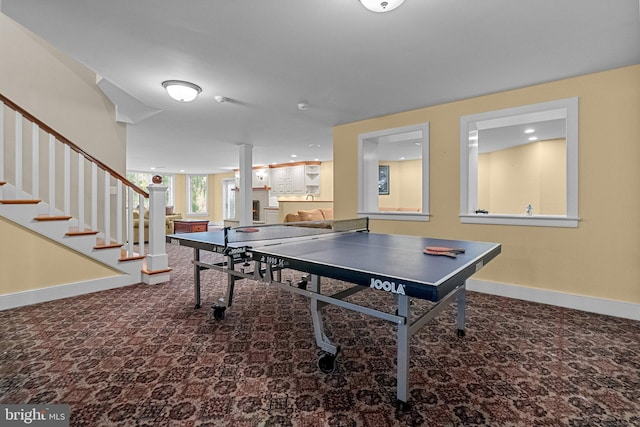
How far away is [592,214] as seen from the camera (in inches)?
113

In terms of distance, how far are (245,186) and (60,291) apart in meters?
3.80

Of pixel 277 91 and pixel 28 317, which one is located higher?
pixel 277 91

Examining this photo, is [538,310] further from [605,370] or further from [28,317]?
[28,317]

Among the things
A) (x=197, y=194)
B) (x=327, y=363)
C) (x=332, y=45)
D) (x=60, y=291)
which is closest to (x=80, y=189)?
(x=60, y=291)

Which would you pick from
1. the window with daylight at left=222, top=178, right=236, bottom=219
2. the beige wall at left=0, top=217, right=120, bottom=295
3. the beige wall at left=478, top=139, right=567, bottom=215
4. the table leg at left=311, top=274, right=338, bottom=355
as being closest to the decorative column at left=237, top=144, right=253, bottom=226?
the beige wall at left=0, top=217, right=120, bottom=295

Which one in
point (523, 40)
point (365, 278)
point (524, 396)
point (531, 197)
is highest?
point (523, 40)

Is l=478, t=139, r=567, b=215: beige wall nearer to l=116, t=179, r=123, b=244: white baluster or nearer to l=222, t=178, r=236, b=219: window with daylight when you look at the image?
l=116, t=179, r=123, b=244: white baluster

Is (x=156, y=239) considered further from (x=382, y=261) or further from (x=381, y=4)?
(x=381, y=4)

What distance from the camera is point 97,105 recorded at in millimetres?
4230

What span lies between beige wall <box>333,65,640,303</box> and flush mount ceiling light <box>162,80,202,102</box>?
3.25 m

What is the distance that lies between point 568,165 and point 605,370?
6.86ft

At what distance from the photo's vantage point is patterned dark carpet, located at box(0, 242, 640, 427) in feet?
4.70

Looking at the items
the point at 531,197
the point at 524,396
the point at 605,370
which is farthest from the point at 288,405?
the point at 531,197

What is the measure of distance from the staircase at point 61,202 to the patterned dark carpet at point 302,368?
0.71 m
